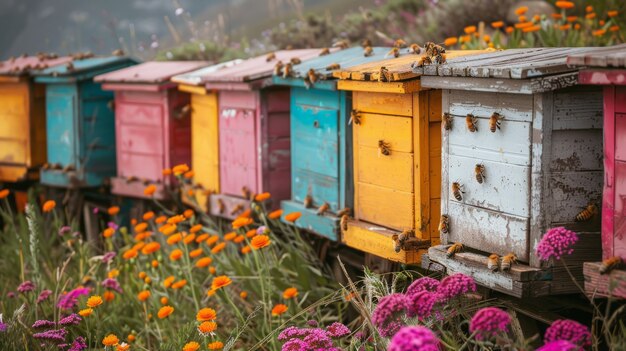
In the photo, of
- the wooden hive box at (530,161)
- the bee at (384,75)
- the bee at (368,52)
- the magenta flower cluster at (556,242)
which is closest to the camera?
the magenta flower cluster at (556,242)

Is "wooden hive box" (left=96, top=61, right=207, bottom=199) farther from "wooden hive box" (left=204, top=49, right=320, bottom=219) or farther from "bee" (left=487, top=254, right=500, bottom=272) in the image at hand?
"bee" (left=487, top=254, right=500, bottom=272)

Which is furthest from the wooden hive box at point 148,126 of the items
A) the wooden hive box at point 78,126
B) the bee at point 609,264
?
the bee at point 609,264

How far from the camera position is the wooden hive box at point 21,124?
8.75 m

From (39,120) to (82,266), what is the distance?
2760mm

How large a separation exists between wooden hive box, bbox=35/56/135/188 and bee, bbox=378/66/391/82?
4310mm

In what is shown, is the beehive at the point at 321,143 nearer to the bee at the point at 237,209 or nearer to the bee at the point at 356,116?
the bee at the point at 356,116

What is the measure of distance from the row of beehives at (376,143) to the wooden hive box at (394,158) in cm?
1

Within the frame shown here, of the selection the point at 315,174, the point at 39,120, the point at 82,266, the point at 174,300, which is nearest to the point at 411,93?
the point at 315,174

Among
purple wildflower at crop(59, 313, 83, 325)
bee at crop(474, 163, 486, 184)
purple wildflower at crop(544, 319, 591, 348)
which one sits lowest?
purple wildflower at crop(59, 313, 83, 325)

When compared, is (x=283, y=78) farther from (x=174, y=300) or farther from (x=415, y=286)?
(x=415, y=286)

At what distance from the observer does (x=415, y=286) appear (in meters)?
3.48

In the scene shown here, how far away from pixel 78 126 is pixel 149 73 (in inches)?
38.8

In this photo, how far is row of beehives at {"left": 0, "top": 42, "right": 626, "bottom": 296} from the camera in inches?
151

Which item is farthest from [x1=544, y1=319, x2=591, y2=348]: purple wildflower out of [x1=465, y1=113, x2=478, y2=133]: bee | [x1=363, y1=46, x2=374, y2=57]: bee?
[x1=363, y1=46, x2=374, y2=57]: bee
